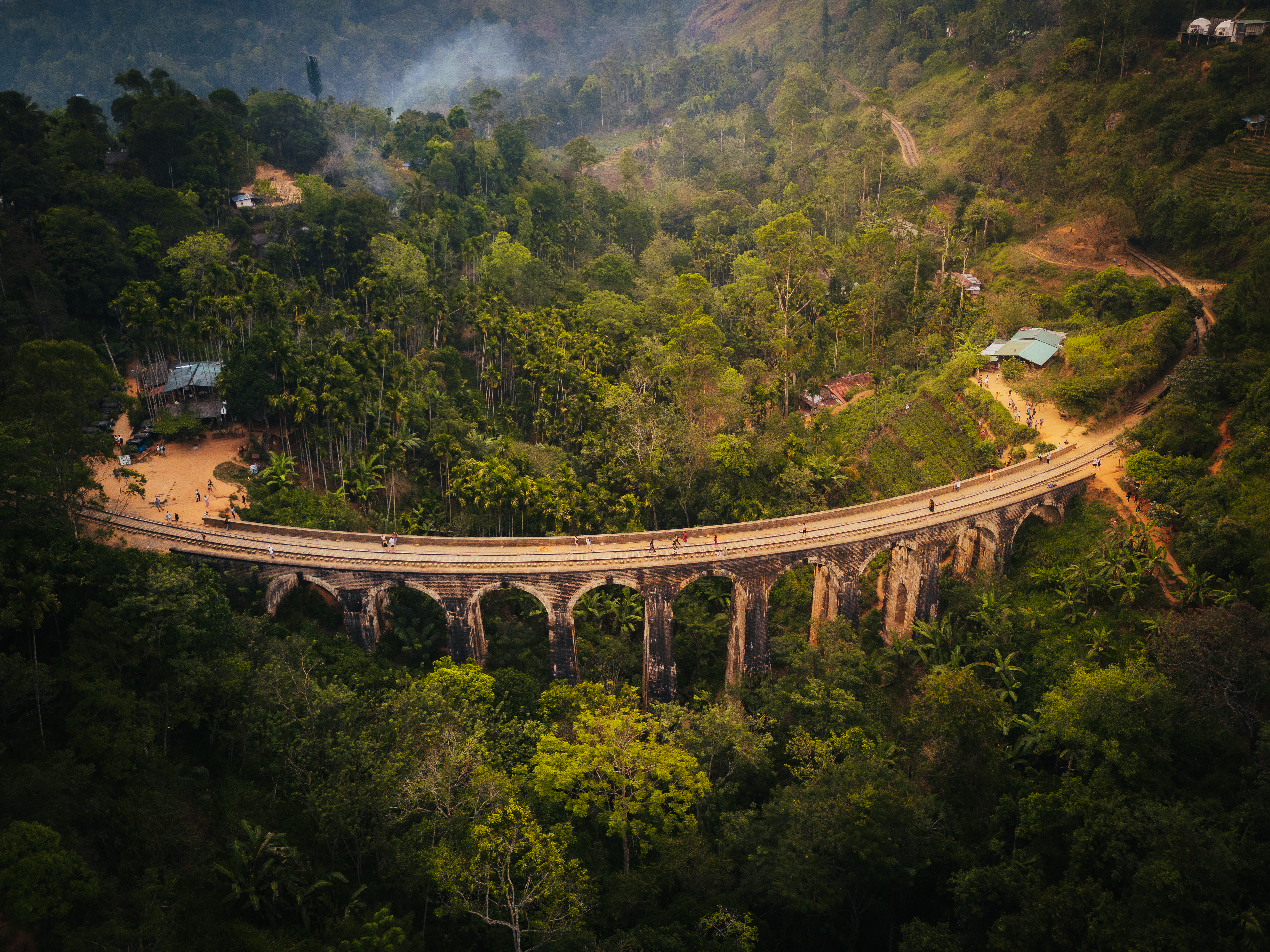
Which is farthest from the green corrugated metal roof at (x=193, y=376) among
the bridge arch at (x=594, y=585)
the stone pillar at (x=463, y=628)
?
the bridge arch at (x=594, y=585)

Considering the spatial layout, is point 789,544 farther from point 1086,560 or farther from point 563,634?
point 1086,560

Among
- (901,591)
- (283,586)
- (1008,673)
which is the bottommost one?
(1008,673)

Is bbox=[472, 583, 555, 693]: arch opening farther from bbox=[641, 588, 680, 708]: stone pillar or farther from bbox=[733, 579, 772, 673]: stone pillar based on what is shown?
bbox=[733, 579, 772, 673]: stone pillar

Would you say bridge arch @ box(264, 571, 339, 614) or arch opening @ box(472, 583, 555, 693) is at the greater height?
bridge arch @ box(264, 571, 339, 614)

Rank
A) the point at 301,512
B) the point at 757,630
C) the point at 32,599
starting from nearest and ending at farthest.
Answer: the point at 32,599, the point at 757,630, the point at 301,512

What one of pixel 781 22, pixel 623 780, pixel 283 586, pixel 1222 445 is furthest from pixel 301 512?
pixel 781 22

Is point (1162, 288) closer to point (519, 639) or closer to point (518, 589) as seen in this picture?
point (518, 589)

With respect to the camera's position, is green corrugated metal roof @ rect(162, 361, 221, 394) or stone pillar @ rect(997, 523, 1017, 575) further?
green corrugated metal roof @ rect(162, 361, 221, 394)

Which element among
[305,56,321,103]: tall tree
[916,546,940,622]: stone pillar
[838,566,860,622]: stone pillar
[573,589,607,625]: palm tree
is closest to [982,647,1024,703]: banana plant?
[916,546,940,622]: stone pillar

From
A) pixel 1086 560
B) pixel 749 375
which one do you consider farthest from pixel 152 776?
pixel 749 375
